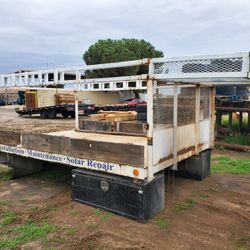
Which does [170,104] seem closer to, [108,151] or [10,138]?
[108,151]

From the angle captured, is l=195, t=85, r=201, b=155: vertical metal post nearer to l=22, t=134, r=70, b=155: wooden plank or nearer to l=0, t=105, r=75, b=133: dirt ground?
l=22, t=134, r=70, b=155: wooden plank

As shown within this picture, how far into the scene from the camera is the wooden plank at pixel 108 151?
417 centimetres

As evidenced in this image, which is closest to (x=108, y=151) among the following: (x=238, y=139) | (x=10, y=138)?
(x=10, y=138)

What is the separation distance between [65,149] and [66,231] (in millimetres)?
1405

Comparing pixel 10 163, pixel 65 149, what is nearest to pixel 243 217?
pixel 65 149

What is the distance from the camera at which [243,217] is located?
15.1ft

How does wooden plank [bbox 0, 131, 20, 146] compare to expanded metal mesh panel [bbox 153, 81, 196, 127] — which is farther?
wooden plank [bbox 0, 131, 20, 146]

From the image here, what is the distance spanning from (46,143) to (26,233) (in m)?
1.73

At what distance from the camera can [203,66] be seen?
3.57 metres

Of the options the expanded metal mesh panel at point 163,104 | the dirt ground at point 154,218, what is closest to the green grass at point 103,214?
the dirt ground at point 154,218

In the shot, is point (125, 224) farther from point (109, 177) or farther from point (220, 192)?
point (220, 192)

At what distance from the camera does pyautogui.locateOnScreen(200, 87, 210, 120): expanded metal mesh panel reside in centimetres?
618

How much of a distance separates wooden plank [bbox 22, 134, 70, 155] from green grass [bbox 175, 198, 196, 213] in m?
2.05

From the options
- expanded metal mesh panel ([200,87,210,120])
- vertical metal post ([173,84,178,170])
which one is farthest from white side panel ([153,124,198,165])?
expanded metal mesh panel ([200,87,210,120])
